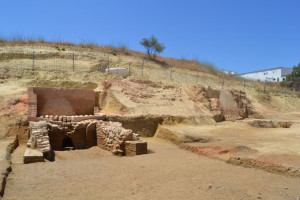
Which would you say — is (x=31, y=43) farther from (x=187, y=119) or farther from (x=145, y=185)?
(x=145, y=185)

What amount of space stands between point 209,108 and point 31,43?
1536 centimetres

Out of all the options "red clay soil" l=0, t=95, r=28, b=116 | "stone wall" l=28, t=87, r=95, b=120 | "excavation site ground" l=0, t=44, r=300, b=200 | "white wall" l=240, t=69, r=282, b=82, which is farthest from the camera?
"white wall" l=240, t=69, r=282, b=82

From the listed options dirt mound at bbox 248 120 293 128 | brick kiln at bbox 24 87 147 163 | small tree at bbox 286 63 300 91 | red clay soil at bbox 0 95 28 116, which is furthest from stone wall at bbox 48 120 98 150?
small tree at bbox 286 63 300 91

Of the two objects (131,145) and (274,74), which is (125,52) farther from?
(274,74)

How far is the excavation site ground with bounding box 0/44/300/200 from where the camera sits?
413 cm

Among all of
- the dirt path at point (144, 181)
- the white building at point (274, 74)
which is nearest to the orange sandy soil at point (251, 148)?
the dirt path at point (144, 181)

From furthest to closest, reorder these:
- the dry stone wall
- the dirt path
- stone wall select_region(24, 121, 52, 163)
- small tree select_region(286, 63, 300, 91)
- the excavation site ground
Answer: small tree select_region(286, 63, 300, 91)
the dry stone wall
stone wall select_region(24, 121, 52, 163)
the excavation site ground
the dirt path

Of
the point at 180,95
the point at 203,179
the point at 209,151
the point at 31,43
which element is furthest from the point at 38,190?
the point at 31,43

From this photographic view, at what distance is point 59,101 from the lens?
991cm

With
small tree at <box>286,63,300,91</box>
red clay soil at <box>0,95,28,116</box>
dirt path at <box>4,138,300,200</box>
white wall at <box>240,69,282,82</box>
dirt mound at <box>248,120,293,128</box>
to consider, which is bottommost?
dirt path at <box>4,138,300,200</box>

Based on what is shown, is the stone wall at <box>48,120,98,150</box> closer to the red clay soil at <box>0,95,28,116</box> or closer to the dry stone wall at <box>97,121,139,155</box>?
the dry stone wall at <box>97,121,139,155</box>

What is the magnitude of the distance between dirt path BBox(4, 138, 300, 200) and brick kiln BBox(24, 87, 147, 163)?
619 millimetres

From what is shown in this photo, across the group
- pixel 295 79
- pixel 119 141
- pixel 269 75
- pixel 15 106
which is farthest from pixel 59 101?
pixel 269 75

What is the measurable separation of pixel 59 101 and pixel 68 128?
2.06m
